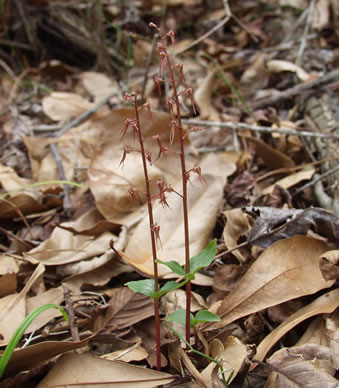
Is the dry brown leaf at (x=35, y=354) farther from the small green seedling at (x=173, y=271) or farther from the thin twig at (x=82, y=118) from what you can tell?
the thin twig at (x=82, y=118)

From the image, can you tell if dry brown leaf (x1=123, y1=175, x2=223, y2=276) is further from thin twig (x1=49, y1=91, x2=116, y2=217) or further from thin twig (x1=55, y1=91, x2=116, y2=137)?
thin twig (x1=55, y1=91, x2=116, y2=137)

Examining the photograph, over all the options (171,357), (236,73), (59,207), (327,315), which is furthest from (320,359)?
(236,73)

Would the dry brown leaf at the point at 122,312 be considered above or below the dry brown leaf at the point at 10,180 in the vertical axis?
below

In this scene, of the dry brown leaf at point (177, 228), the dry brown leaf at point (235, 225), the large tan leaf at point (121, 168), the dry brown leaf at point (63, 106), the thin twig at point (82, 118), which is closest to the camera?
the dry brown leaf at point (177, 228)

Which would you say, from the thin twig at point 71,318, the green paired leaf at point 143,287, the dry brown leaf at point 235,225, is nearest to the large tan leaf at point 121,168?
the dry brown leaf at point 235,225

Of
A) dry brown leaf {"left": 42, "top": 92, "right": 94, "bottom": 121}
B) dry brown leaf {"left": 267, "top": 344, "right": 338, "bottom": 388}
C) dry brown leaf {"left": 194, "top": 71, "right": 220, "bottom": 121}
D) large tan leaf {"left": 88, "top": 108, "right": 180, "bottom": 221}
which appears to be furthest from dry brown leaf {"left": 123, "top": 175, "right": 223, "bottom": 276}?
dry brown leaf {"left": 42, "top": 92, "right": 94, "bottom": 121}

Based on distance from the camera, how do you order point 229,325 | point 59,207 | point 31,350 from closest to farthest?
point 31,350, point 229,325, point 59,207

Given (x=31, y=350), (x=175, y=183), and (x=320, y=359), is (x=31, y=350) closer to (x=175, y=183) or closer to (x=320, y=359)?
(x=320, y=359)
